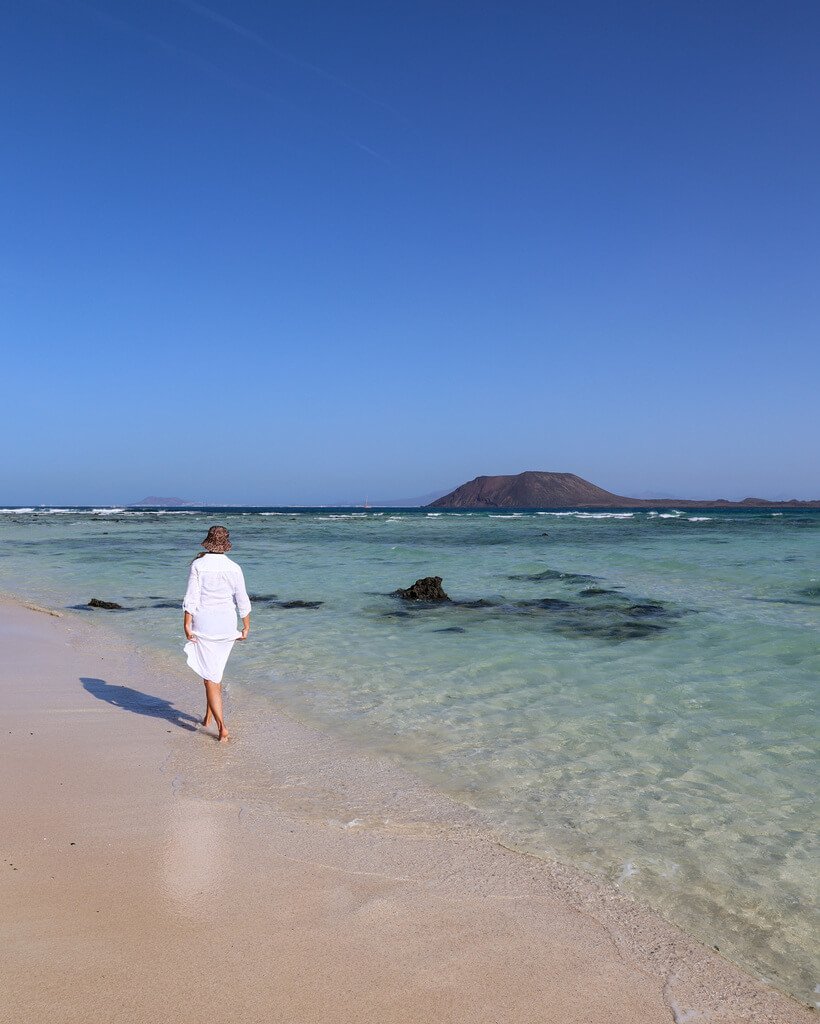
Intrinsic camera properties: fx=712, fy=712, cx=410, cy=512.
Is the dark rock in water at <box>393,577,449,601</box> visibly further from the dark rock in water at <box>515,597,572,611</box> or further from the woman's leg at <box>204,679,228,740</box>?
the woman's leg at <box>204,679,228,740</box>

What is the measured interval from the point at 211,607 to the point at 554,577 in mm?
13924

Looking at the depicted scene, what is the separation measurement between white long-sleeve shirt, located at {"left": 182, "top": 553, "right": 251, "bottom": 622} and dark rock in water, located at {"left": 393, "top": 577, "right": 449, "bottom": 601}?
28.4ft

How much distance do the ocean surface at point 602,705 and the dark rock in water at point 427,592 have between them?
2.21 ft

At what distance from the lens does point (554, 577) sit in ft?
63.1

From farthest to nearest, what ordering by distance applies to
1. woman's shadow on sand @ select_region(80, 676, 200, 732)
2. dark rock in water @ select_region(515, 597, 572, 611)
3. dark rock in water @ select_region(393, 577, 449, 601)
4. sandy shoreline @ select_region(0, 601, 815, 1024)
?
dark rock in water @ select_region(393, 577, 449, 601)
dark rock in water @ select_region(515, 597, 572, 611)
woman's shadow on sand @ select_region(80, 676, 200, 732)
sandy shoreline @ select_region(0, 601, 815, 1024)

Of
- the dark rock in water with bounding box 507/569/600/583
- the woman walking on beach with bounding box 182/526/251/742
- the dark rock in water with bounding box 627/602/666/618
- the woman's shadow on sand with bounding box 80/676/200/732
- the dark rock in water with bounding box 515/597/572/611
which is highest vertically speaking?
the woman walking on beach with bounding box 182/526/251/742

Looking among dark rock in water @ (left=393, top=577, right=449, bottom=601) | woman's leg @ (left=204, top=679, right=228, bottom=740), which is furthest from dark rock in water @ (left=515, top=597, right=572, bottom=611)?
woman's leg @ (left=204, top=679, right=228, bottom=740)

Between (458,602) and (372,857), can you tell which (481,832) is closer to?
(372,857)

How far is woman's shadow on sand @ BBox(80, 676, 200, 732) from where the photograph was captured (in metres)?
6.99

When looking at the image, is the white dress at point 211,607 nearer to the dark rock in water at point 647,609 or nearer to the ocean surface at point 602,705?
the ocean surface at point 602,705

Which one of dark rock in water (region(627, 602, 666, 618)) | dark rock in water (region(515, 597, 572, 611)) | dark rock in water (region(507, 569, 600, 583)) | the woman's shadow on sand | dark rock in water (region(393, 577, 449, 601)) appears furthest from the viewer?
dark rock in water (region(507, 569, 600, 583))

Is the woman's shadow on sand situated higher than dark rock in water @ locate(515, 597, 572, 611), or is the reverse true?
dark rock in water @ locate(515, 597, 572, 611)

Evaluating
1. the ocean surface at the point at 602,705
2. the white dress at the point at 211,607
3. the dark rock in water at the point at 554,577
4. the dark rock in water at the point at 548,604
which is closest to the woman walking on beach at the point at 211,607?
the white dress at the point at 211,607

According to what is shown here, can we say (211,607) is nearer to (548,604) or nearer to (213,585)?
(213,585)
